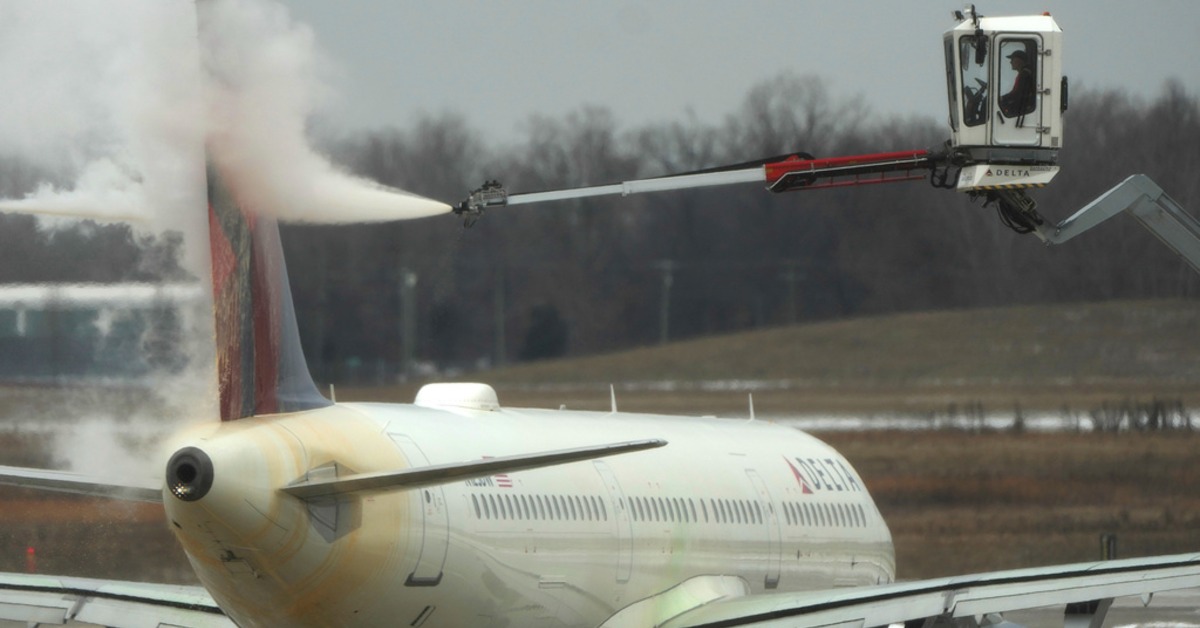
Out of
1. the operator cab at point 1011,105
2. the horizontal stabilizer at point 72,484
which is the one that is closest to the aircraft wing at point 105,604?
the horizontal stabilizer at point 72,484

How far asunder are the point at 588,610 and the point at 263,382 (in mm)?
3931

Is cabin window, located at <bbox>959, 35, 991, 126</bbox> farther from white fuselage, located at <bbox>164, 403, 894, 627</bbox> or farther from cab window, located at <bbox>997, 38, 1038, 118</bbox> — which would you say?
white fuselage, located at <bbox>164, 403, 894, 627</bbox>

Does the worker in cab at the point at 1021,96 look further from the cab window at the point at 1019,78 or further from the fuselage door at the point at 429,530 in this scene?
the fuselage door at the point at 429,530

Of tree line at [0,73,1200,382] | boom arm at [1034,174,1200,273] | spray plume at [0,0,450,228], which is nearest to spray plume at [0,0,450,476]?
spray plume at [0,0,450,228]

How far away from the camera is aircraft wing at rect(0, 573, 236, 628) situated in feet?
49.6

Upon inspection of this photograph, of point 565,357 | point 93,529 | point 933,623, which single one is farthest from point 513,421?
point 565,357

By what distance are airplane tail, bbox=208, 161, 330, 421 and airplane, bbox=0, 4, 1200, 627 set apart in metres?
0.01

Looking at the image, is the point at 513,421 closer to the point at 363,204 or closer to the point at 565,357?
the point at 363,204

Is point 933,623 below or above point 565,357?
below

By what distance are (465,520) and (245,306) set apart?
234 centimetres

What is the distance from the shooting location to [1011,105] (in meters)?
13.3

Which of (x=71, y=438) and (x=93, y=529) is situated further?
(x=93, y=529)

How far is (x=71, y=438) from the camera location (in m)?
14.9

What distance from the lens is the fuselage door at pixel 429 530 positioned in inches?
513
